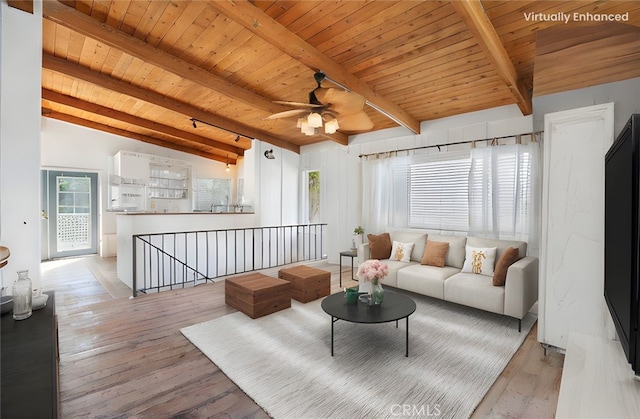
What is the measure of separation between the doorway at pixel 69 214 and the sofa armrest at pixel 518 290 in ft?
28.5

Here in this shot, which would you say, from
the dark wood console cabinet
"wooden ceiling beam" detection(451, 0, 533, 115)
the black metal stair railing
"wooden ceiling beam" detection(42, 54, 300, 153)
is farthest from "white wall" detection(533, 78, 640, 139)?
"wooden ceiling beam" detection(42, 54, 300, 153)

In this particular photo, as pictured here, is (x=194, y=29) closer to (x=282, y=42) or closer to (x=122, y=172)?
(x=282, y=42)

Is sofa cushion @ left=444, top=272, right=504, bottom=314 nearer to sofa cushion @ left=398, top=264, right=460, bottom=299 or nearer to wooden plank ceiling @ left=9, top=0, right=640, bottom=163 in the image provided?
sofa cushion @ left=398, top=264, right=460, bottom=299

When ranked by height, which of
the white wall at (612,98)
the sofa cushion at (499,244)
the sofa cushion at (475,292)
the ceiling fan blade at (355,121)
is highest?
the ceiling fan blade at (355,121)

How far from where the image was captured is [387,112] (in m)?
4.06

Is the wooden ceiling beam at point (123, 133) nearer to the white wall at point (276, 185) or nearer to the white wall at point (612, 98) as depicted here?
the white wall at point (276, 185)

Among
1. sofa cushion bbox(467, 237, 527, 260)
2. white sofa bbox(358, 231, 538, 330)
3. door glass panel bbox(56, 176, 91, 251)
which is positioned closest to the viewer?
white sofa bbox(358, 231, 538, 330)

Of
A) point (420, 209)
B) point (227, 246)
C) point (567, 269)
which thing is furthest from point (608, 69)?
point (227, 246)

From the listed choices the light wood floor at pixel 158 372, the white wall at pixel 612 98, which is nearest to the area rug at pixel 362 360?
the light wood floor at pixel 158 372

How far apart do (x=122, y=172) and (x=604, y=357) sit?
Answer: 8308mm

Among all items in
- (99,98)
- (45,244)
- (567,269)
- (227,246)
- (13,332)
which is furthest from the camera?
(45,244)

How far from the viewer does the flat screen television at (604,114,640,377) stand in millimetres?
988

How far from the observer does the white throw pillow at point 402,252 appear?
4164 mm

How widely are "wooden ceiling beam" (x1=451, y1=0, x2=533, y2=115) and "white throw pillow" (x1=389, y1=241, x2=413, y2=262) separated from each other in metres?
2.33
